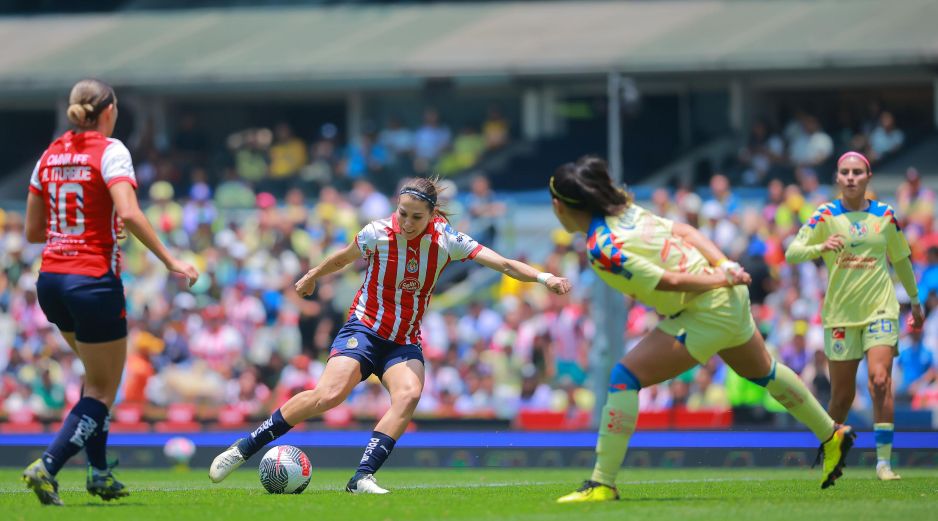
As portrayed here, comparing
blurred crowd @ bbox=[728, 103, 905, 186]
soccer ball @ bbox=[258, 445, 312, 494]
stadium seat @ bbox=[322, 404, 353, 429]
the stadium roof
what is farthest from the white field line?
the stadium roof

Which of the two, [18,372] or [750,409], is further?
[18,372]

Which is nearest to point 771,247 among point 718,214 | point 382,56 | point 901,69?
point 718,214

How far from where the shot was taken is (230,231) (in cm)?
2344

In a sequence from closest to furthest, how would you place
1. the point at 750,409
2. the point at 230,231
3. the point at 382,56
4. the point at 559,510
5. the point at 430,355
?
the point at 559,510 → the point at 750,409 → the point at 430,355 → the point at 230,231 → the point at 382,56

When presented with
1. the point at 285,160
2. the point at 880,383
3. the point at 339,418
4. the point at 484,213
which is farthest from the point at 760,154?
the point at 880,383

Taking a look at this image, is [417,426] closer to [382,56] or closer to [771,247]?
[771,247]

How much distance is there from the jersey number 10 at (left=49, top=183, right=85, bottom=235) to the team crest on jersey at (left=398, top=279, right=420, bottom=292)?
2.30 meters

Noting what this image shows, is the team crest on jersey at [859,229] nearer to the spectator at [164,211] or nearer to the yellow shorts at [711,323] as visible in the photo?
the yellow shorts at [711,323]

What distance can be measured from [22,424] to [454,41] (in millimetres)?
11610

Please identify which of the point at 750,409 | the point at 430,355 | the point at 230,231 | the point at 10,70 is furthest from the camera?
the point at 10,70

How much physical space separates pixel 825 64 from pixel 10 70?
15778 millimetres

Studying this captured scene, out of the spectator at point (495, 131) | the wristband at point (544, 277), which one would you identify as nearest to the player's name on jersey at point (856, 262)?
the wristband at point (544, 277)

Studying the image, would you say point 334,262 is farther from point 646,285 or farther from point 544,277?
point 646,285

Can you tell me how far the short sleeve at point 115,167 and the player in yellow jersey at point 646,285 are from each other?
7.73 ft
